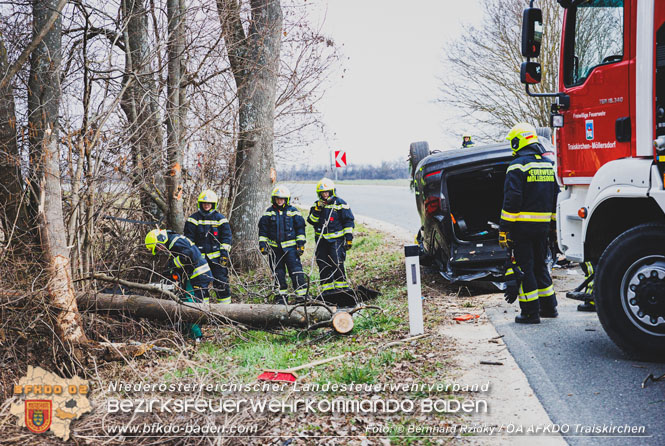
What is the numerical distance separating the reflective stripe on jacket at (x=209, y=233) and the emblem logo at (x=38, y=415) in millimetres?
4296

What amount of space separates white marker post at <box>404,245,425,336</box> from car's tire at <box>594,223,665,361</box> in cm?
181

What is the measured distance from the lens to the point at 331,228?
9211mm

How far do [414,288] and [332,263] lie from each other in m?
3.23

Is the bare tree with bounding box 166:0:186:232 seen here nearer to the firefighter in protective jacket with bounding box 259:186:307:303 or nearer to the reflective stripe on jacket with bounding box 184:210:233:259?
the reflective stripe on jacket with bounding box 184:210:233:259

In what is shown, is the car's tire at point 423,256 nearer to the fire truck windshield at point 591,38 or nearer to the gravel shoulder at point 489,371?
the gravel shoulder at point 489,371

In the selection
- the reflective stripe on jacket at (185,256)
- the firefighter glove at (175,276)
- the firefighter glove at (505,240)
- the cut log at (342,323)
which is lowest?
the cut log at (342,323)

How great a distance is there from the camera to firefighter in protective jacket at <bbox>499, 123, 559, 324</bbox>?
6.20 metres

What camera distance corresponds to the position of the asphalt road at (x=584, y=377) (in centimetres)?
374

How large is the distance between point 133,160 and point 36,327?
357 cm

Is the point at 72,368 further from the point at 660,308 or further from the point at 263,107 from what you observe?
the point at 263,107

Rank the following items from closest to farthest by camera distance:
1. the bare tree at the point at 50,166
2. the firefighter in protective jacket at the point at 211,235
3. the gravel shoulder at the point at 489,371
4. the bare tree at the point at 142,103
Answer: the gravel shoulder at the point at 489,371
the bare tree at the point at 50,166
the bare tree at the point at 142,103
the firefighter in protective jacket at the point at 211,235

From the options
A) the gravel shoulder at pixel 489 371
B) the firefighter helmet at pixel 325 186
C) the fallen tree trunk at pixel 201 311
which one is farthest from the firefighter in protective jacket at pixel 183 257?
the gravel shoulder at pixel 489 371

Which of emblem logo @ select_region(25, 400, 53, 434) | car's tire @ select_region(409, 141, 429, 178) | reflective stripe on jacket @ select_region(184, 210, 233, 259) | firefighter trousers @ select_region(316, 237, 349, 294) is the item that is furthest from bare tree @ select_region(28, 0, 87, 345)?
car's tire @ select_region(409, 141, 429, 178)

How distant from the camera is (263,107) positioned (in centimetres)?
1138
